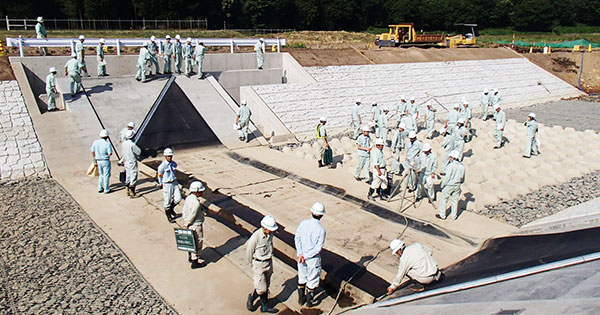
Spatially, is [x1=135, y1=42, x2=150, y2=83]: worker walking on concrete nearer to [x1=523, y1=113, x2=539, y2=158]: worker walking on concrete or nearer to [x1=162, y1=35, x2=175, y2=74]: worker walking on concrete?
[x1=162, y1=35, x2=175, y2=74]: worker walking on concrete

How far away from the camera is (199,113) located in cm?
1705

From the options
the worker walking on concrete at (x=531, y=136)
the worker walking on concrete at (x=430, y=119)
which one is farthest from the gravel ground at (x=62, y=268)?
the worker walking on concrete at (x=531, y=136)

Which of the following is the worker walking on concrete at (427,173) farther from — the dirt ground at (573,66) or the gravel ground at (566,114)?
the dirt ground at (573,66)

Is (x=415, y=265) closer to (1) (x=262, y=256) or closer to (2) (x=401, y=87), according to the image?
(1) (x=262, y=256)

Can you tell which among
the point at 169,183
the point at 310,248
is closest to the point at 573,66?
the point at 169,183

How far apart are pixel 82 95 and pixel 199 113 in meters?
4.07

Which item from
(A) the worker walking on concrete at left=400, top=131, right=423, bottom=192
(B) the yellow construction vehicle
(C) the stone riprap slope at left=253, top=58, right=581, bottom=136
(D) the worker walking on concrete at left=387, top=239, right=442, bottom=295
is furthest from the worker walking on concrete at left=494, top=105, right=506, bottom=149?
(B) the yellow construction vehicle

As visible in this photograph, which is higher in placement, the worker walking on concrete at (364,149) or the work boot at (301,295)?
the worker walking on concrete at (364,149)

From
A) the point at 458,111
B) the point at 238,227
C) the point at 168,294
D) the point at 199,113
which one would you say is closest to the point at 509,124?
the point at 458,111

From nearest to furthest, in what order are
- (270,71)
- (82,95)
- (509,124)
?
(82,95), (509,124), (270,71)

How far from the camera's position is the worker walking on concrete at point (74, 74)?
15250mm

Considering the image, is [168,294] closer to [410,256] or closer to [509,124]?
[410,256]

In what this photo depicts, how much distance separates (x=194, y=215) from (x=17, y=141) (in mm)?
9026

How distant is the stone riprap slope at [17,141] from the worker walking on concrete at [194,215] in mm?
6987
